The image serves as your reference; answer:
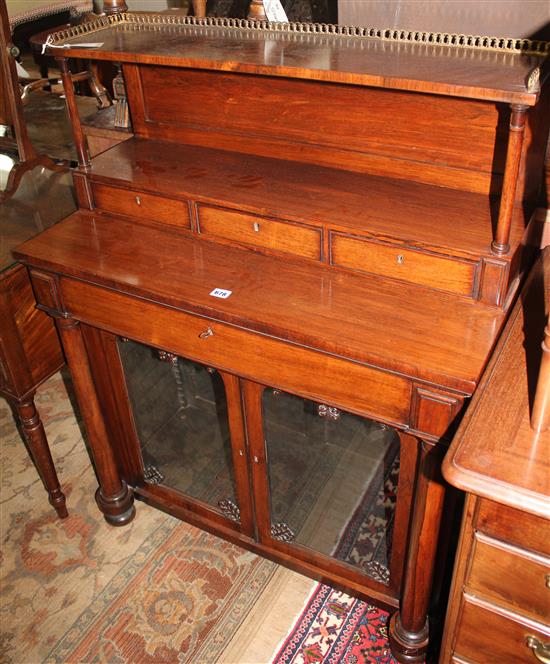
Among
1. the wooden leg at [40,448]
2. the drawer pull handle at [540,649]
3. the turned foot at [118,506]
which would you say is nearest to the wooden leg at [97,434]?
the turned foot at [118,506]

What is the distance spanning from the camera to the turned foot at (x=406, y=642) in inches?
65.6

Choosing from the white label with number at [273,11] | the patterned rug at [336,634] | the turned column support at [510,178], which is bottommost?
the patterned rug at [336,634]

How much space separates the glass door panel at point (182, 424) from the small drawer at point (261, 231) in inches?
12.2

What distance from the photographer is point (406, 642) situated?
167 cm

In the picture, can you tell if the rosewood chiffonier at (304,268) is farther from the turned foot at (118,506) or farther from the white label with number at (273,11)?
the turned foot at (118,506)

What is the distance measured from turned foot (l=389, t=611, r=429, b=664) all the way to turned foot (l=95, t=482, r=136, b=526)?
84 cm

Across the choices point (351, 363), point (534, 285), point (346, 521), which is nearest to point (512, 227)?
point (534, 285)

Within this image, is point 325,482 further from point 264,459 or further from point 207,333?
point 207,333

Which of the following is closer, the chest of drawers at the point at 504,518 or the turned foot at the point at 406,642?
the chest of drawers at the point at 504,518

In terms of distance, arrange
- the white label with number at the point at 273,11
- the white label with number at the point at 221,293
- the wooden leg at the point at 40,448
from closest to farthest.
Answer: the white label with number at the point at 221,293
the white label with number at the point at 273,11
the wooden leg at the point at 40,448

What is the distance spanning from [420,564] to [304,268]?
26.8 inches

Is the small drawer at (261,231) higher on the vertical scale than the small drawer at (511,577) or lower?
higher

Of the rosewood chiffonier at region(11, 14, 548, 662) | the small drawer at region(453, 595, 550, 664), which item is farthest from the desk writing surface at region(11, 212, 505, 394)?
the small drawer at region(453, 595, 550, 664)

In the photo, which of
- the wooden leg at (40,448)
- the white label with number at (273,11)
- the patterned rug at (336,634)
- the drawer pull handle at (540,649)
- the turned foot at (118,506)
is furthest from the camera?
the turned foot at (118,506)
